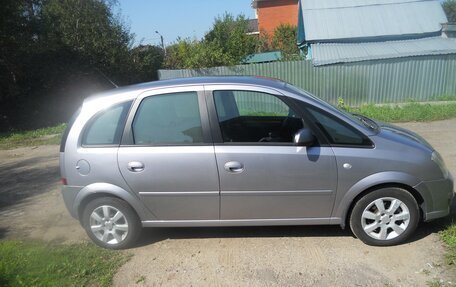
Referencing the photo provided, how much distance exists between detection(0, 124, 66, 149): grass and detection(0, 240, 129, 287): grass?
7.08 meters

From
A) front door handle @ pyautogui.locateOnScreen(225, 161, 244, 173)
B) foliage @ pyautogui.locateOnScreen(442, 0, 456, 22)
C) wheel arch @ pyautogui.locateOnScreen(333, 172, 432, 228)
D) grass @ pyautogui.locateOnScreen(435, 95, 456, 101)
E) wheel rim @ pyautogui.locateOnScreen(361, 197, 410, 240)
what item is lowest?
grass @ pyautogui.locateOnScreen(435, 95, 456, 101)

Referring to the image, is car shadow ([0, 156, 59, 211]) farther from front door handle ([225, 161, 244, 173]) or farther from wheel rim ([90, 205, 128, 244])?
A: front door handle ([225, 161, 244, 173])

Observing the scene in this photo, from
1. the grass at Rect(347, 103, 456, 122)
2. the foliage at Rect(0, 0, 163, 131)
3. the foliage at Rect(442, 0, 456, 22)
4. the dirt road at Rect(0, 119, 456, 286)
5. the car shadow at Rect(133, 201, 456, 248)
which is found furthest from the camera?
the foliage at Rect(442, 0, 456, 22)

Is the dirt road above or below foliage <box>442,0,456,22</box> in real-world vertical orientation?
below

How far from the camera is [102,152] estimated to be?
13.7ft

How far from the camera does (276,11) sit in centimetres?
4231

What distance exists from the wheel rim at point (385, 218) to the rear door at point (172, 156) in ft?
5.00

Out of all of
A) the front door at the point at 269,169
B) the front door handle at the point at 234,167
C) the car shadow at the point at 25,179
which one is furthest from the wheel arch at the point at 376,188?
the car shadow at the point at 25,179

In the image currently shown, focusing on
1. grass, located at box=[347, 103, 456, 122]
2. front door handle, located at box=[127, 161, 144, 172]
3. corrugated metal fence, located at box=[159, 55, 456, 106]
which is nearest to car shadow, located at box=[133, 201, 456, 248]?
front door handle, located at box=[127, 161, 144, 172]

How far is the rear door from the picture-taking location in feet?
13.2

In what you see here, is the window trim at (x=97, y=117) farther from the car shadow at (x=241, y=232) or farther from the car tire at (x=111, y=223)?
the car shadow at (x=241, y=232)

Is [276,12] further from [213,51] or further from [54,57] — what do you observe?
[54,57]

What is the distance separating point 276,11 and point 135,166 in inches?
1620

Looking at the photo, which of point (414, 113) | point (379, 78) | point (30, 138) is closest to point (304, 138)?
point (414, 113)
